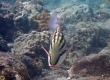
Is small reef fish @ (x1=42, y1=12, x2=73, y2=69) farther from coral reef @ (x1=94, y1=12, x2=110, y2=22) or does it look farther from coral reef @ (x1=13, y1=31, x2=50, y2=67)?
coral reef @ (x1=94, y1=12, x2=110, y2=22)

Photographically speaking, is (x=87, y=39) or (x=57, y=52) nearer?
(x=57, y=52)

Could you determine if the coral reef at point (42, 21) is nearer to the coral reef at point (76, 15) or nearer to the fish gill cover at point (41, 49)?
the fish gill cover at point (41, 49)

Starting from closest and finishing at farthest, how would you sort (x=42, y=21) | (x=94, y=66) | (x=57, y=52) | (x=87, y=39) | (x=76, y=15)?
(x=57, y=52)
(x=94, y=66)
(x=87, y=39)
(x=42, y=21)
(x=76, y=15)

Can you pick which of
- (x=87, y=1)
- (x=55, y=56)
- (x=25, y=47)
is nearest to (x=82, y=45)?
(x=25, y=47)

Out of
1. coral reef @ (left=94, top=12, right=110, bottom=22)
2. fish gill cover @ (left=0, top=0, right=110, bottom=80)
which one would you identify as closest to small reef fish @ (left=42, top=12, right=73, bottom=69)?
fish gill cover @ (left=0, top=0, right=110, bottom=80)

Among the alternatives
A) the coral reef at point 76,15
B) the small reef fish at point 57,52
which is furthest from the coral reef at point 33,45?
the coral reef at point 76,15

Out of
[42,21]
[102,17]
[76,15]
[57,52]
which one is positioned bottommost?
[102,17]

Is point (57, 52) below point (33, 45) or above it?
above

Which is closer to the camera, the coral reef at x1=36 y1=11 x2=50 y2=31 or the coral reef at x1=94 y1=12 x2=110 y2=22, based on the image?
the coral reef at x1=36 y1=11 x2=50 y2=31

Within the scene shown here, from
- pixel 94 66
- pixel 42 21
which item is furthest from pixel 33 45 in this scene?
pixel 42 21

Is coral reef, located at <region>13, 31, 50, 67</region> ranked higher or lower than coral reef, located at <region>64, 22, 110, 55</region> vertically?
higher

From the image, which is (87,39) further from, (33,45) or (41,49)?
(33,45)

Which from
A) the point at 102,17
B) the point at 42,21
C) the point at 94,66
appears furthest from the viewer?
the point at 102,17

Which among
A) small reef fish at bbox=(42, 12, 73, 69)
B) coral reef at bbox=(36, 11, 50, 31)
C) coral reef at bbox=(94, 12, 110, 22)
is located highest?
Result: small reef fish at bbox=(42, 12, 73, 69)
